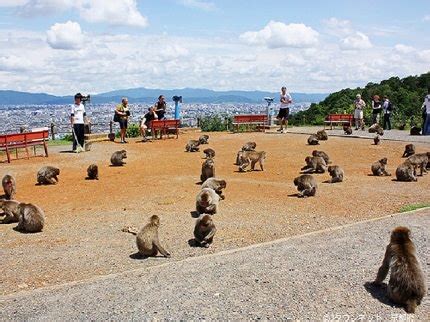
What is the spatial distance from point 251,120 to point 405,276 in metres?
23.2

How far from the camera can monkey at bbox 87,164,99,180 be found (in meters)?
15.0

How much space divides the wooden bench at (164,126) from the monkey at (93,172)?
9.39 meters

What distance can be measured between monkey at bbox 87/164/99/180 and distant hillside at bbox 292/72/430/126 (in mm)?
22961

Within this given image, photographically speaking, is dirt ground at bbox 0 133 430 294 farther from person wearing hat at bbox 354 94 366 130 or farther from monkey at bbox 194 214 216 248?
person wearing hat at bbox 354 94 366 130

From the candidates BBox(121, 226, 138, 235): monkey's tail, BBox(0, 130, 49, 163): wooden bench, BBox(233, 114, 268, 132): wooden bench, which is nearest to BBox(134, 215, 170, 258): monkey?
BBox(121, 226, 138, 235): monkey's tail

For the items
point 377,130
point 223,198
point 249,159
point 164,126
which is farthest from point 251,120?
point 223,198

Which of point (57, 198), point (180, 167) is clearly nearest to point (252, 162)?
point (180, 167)

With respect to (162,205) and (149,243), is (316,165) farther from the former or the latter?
(149,243)

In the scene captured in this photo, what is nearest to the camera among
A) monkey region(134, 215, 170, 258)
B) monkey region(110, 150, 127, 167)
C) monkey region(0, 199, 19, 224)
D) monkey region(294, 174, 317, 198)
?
monkey region(134, 215, 170, 258)

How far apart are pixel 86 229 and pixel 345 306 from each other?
5660mm

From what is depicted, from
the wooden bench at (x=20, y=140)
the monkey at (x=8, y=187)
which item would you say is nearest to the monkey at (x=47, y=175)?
the monkey at (x=8, y=187)

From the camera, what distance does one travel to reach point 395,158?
1841 cm

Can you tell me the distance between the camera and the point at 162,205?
11.7 meters

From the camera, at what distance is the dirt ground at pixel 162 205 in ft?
27.0
